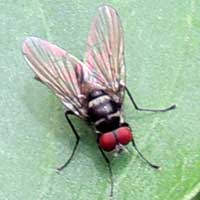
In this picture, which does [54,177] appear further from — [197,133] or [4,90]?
[197,133]

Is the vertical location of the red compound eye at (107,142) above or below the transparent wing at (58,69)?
below

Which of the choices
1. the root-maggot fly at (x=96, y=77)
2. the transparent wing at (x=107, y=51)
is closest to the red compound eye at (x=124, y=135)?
the root-maggot fly at (x=96, y=77)

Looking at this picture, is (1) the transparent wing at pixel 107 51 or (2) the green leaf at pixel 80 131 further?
(1) the transparent wing at pixel 107 51

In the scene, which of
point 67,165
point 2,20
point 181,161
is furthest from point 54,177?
point 2,20

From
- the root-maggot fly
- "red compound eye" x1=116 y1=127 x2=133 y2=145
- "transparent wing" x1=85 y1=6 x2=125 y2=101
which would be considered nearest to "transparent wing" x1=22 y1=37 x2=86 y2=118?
the root-maggot fly

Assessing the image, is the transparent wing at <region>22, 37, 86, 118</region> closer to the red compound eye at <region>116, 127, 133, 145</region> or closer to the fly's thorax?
the fly's thorax

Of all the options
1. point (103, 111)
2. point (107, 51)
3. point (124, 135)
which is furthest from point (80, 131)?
point (107, 51)

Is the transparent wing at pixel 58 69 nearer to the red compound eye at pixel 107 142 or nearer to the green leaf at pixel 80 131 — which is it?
the green leaf at pixel 80 131
